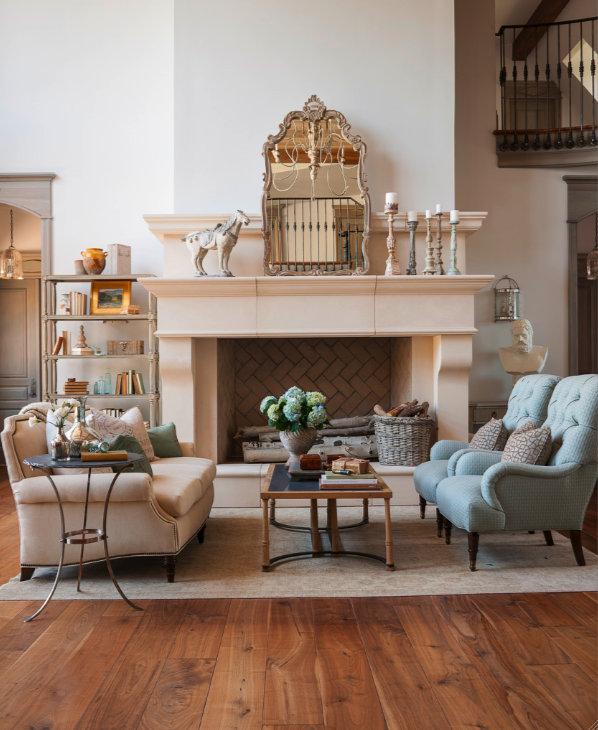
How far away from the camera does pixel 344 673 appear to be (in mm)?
2346

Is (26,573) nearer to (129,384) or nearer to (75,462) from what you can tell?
(75,462)

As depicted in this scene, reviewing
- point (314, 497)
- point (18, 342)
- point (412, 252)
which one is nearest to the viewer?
point (314, 497)

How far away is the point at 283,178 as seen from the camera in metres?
5.23

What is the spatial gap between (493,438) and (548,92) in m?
4.40

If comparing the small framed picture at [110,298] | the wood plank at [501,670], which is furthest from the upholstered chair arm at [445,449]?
the small framed picture at [110,298]

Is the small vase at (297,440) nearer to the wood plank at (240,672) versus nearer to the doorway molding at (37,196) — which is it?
the wood plank at (240,672)

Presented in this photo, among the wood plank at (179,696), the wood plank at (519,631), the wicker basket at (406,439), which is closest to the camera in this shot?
the wood plank at (179,696)

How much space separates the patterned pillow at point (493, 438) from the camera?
13.6 feet

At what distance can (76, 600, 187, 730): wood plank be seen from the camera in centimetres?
205

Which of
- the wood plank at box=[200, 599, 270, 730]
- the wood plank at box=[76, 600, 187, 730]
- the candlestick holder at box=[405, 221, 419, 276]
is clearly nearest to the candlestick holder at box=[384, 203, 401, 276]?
the candlestick holder at box=[405, 221, 419, 276]

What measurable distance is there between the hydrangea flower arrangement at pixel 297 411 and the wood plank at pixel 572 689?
1.81 metres

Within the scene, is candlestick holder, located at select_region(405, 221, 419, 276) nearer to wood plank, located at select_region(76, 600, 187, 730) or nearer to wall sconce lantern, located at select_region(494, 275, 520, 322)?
wall sconce lantern, located at select_region(494, 275, 520, 322)

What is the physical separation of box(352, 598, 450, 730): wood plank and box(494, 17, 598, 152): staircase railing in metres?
5.20

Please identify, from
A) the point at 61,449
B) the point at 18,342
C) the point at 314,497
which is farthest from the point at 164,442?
the point at 18,342
